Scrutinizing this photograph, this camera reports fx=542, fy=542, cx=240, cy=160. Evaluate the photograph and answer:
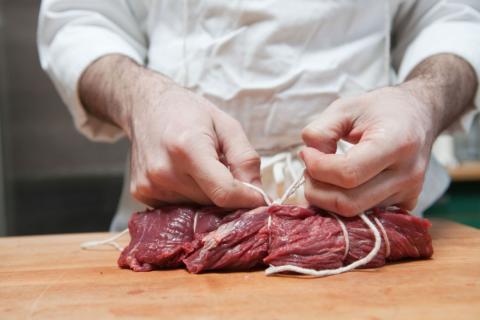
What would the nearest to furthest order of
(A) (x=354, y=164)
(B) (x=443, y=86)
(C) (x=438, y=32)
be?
(A) (x=354, y=164) < (B) (x=443, y=86) < (C) (x=438, y=32)

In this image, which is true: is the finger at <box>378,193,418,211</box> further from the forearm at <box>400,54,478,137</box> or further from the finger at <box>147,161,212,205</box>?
the finger at <box>147,161,212,205</box>

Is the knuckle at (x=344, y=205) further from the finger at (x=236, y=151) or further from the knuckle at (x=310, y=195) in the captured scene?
the finger at (x=236, y=151)

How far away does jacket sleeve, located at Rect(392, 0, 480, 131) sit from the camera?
1.78 meters

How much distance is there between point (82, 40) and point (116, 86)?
300mm

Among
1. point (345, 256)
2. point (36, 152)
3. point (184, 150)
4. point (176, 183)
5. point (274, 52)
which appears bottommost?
point (36, 152)

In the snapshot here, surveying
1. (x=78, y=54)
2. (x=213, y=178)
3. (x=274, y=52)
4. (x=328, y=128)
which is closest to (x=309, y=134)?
(x=328, y=128)

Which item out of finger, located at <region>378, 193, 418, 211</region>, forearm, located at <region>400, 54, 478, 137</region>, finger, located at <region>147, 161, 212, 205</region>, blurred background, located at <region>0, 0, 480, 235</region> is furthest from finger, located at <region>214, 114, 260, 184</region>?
blurred background, located at <region>0, 0, 480, 235</region>

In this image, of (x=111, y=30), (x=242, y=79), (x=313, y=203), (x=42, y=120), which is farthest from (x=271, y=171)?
(x=42, y=120)

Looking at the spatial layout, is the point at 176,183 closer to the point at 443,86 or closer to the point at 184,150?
the point at 184,150

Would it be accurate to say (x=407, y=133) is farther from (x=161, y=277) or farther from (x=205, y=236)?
(x=161, y=277)

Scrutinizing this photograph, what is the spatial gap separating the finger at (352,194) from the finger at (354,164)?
0.03 meters

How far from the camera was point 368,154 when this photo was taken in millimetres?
1209

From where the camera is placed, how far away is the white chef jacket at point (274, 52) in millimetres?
1724

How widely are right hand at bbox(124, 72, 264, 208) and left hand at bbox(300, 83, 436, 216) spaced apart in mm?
169
